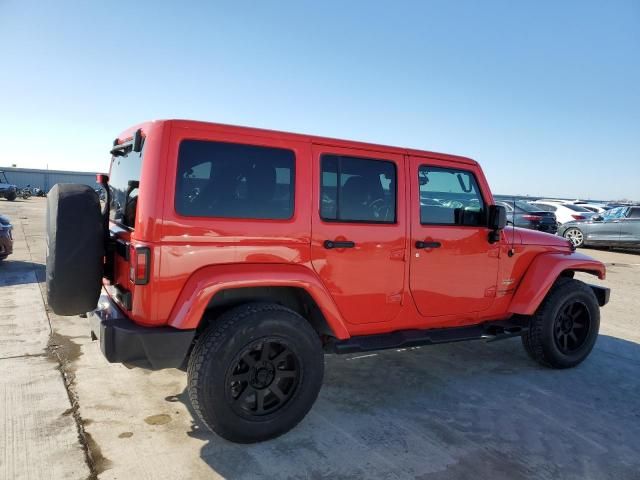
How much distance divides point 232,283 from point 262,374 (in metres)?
0.67

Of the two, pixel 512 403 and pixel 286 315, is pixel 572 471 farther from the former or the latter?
pixel 286 315

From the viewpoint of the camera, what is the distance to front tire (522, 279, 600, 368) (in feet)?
14.3

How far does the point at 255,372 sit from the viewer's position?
2.98 metres

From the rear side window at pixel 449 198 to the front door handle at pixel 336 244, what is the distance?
73 centimetres

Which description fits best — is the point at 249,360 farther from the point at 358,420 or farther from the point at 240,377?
the point at 358,420

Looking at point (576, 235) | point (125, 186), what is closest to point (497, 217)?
point (125, 186)

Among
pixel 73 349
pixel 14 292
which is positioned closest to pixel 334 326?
pixel 73 349

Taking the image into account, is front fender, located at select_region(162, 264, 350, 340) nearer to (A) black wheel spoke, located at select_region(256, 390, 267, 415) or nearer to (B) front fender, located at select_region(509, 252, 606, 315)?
(A) black wheel spoke, located at select_region(256, 390, 267, 415)

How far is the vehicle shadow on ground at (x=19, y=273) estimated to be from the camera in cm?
718

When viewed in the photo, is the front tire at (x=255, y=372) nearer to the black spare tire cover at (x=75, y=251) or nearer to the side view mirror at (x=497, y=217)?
the black spare tire cover at (x=75, y=251)

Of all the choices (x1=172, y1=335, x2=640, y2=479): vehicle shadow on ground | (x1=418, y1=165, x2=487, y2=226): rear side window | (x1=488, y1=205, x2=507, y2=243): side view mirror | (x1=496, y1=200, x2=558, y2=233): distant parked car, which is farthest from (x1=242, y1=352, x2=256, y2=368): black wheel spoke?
(x1=496, y1=200, x2=558, y2=233): distant parked car

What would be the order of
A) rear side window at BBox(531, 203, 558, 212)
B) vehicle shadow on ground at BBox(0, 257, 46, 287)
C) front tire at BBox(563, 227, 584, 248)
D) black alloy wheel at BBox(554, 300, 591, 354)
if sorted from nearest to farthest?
black alloy wheel at BBox(554, 300, 591, 354)
vehicle shadow on ground at BBox(0, 257, 46, 287)
front tire at BBox(563, 227, 584, 248)
rear side window at BBox(531, 203, 558, 212)

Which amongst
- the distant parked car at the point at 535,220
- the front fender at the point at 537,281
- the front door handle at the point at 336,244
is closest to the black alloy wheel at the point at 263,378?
the front door handle at the point at 336,244

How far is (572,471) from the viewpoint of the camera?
111 inches
